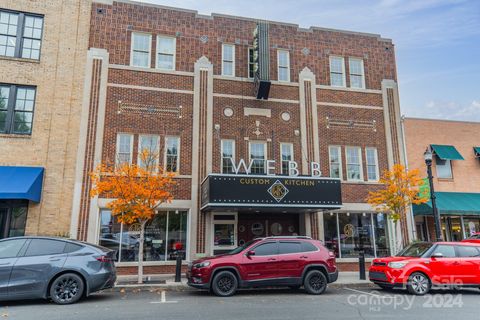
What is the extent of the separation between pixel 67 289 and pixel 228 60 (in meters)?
12.7

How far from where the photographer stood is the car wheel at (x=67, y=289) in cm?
920

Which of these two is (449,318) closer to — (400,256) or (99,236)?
(400,256)

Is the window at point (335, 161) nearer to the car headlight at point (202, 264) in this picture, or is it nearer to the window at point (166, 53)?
the window at point (166, 53)

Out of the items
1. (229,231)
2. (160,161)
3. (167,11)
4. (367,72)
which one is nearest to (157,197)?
(160,161)

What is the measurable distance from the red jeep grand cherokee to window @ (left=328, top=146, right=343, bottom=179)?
22.3ft

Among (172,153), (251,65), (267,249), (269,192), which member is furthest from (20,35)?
(267,249)

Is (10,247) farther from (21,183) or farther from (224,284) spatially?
(224,284)

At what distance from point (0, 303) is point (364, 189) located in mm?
15108

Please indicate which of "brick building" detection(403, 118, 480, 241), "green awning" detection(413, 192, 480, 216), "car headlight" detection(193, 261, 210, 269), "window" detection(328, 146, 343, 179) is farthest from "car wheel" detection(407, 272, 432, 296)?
"brick building" detection(403, 118, 480, 241)

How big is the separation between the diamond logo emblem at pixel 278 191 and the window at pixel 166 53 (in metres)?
7.55

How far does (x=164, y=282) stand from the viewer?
1304 centimetres

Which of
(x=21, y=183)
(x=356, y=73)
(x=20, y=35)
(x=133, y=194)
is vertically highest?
(x=20, y=35)

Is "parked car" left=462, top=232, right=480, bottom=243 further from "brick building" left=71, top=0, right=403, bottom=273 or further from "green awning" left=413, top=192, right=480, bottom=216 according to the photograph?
"brick building" left=71, top=0, right=403, bottom=273

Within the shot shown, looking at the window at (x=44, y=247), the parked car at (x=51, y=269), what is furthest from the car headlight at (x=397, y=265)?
the window at (x=44, y=247)
